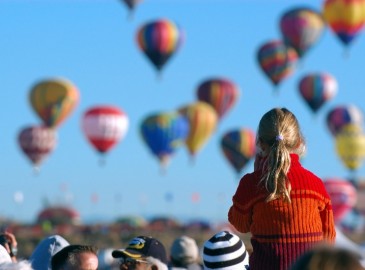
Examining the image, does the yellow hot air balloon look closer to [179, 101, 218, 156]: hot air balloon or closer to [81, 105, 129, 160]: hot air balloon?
[179, 101, 218, 156]: hot air balloon

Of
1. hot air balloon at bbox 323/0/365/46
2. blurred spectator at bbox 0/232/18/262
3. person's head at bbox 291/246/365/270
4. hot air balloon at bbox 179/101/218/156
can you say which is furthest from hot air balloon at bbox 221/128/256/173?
person's head at bbox 291/246/365/270

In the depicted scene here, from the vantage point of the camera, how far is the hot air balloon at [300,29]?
5291 centimetres

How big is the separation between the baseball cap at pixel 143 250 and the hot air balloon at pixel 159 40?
45.6 m

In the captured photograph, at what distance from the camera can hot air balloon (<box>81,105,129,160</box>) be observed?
4739 cm

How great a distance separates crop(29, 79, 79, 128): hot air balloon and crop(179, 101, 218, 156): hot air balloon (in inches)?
266

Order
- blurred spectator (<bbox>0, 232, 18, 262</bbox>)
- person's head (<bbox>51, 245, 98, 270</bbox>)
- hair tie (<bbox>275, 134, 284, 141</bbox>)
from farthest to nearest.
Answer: blurred spectator (<bbox>0, 232, 18, 262</bbox>)
hair tie (<bbox>275, 134, 284, 141</bbox>)
person's head (<bbox>51, 245, 98, 270</bbox>)

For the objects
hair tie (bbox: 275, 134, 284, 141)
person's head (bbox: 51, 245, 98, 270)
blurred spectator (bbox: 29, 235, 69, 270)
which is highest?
hair tie (bbox: 275, 134, 284, 141)

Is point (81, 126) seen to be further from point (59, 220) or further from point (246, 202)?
point (246, 202)

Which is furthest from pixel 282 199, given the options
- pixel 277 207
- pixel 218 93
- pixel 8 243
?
pixel 218 93

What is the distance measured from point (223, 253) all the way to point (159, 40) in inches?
1821

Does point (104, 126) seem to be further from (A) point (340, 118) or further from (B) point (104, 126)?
(A) point (340, 118)

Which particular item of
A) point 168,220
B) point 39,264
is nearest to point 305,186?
point 39,264

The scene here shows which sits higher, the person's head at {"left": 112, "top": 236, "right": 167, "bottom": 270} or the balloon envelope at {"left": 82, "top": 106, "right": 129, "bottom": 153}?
the person's head at {"left": 112, "top": 236, "right": 167, "bottom": 270}

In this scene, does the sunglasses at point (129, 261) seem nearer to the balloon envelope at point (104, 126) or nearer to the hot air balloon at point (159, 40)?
the balloon envelope at point (104, 126)
